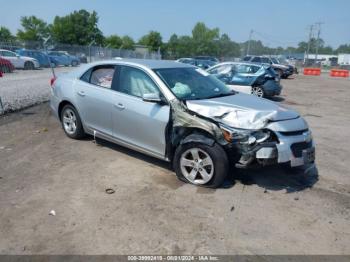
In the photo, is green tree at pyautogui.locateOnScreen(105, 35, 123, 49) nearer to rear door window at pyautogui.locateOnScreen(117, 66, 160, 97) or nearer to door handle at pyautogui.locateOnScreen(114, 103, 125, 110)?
rear door window at pyautogui.locateOnScreen(117, 66, 160, 97)

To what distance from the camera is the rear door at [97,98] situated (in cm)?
Answer: 551

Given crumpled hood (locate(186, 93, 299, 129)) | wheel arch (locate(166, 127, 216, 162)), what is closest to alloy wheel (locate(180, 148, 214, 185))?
wheel arch (locate(166, 127, 216, 162))

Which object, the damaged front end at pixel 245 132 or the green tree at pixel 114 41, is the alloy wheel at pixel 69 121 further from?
the green tree at pixel 114 41

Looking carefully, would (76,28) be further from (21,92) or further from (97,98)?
(97,98)

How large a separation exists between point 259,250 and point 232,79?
35.4 feet

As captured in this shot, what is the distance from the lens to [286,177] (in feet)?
16.6

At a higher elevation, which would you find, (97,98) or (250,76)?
(97,98)

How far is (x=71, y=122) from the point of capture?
6.47m

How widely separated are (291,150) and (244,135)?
0.66 m

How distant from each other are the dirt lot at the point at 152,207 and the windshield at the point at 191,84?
1229mm

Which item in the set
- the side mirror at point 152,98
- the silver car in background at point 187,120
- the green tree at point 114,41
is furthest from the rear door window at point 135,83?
the green tree at point 114,41

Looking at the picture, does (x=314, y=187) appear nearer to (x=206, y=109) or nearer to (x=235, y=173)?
(x=235, y=173)

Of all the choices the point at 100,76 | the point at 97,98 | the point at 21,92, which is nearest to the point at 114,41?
the point at 21,92

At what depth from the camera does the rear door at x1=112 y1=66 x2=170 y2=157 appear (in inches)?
189
